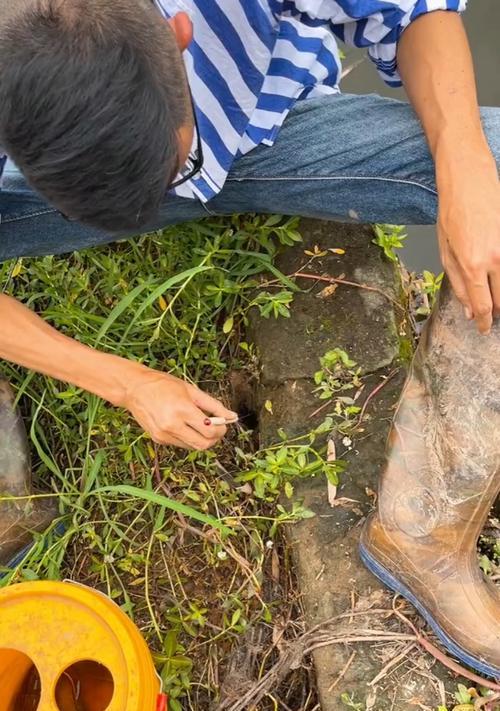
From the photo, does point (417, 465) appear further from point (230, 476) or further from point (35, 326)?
point (35, 326)

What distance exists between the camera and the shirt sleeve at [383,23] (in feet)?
5.22

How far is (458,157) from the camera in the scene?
1583 mm

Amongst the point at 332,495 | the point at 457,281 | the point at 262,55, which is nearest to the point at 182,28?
the point at 262,55

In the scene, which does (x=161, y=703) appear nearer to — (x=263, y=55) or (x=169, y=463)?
(x=169, y=463)

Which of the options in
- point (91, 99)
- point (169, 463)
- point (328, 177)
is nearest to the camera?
A: point (91, 99)

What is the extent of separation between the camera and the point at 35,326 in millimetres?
1852

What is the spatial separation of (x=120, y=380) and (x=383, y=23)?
101 cm

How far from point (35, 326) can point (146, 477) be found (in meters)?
0.57

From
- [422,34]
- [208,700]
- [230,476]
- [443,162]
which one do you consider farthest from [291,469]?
[422,34]

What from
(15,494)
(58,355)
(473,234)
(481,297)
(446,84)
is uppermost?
(446,84)

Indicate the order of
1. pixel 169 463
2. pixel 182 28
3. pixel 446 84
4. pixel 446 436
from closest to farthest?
pixel 182 28 < pixel 446 84 < pixel 446 436 < pixel 169 463

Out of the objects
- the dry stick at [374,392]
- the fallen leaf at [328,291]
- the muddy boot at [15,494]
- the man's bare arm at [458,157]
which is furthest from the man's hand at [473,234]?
the muddy boot at [15,494]

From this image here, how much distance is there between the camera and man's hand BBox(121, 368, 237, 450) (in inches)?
66.2

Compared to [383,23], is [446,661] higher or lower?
lower
